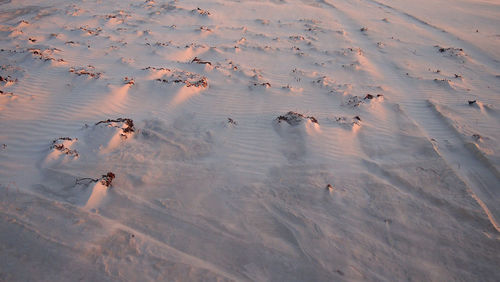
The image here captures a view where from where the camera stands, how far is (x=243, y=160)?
399 cm

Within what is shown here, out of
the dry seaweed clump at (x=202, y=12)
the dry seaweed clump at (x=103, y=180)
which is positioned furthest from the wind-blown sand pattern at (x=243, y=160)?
the dry seaweed clump at (x=202, y=12)

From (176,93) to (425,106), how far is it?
5.09 metres

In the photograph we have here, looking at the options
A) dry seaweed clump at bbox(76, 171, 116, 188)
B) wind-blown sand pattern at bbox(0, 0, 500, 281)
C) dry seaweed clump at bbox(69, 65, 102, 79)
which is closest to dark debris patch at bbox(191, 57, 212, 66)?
wind-blown sand pattern at bbox(0, 0, 500, 281)

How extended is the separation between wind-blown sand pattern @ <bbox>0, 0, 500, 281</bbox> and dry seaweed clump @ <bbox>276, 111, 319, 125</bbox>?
0.18ft

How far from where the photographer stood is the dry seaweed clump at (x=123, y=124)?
421cm

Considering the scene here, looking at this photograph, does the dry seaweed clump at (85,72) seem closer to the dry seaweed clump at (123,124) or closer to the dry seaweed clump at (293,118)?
the dry seaweed clump at (123,124)

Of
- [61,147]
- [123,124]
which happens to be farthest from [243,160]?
[61,147]

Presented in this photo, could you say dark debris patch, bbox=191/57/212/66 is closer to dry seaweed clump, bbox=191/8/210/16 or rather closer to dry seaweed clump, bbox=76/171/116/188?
A: dry seaweed clump, bbox=76/171/116/188

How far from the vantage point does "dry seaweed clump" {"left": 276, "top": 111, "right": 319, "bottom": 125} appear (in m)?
4.70

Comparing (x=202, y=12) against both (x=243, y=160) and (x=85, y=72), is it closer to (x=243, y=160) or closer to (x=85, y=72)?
(x=85, y=72)

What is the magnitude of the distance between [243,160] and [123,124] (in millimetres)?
2020

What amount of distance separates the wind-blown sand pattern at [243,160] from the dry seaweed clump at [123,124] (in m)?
0.03

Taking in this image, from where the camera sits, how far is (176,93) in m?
5.36

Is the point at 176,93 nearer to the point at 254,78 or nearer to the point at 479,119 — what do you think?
the point at 254,78
